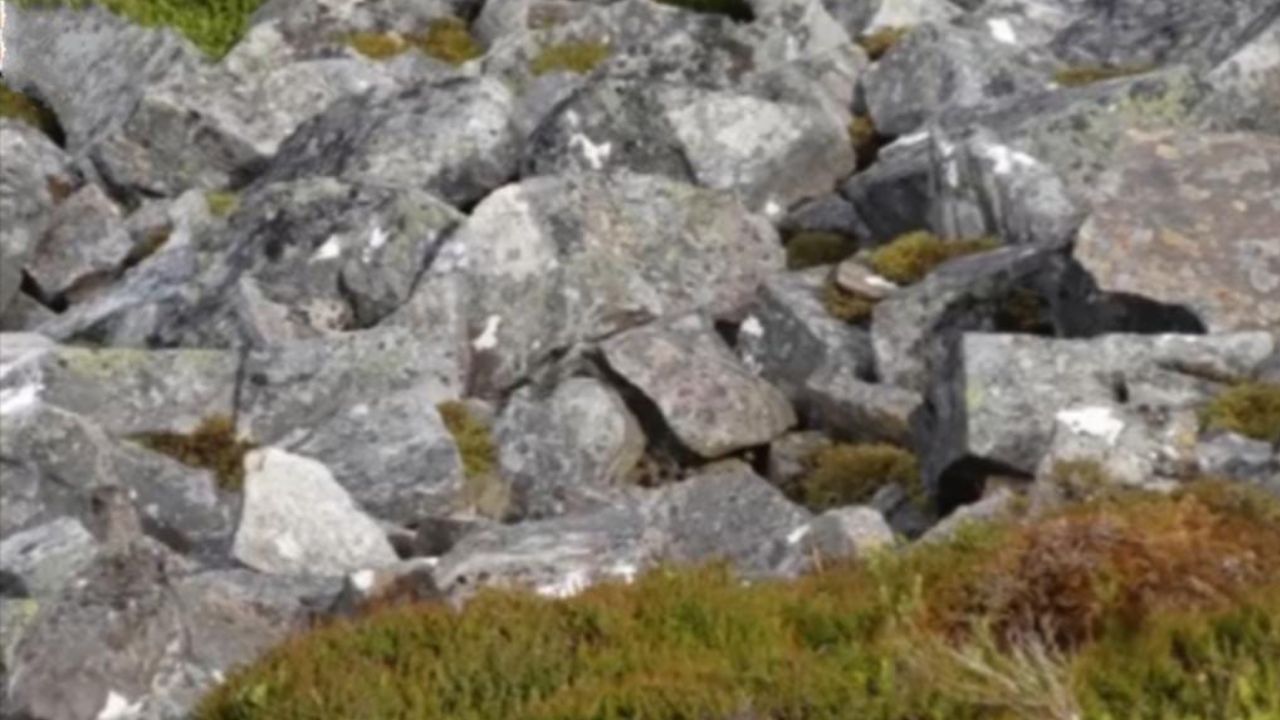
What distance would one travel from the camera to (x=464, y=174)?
81.8 ft

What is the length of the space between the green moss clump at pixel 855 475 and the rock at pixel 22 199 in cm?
876

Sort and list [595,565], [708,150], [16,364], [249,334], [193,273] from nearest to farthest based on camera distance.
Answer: [595,565] → [16,364] → [249,334] → [193,273] → [708,150]

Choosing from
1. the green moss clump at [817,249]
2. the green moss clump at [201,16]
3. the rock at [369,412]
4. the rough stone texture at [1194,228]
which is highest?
the rough stone texture at [1194,228]

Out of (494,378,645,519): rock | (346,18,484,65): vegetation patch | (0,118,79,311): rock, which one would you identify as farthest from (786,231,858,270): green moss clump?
(346,18,484,65): vegetation patch

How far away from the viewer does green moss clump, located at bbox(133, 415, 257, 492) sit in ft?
63.0

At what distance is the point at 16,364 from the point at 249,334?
2.00 metres

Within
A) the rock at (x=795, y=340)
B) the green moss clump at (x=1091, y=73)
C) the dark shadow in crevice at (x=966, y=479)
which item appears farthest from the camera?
the green moss clump at (x=1091, y=73)

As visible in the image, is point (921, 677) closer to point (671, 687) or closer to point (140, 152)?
point (671, 687)

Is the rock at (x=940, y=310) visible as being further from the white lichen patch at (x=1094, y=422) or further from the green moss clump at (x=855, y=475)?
the white lichen patch at (x=1094, y=422)

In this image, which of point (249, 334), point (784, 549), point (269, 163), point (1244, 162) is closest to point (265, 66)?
point (269, 163)

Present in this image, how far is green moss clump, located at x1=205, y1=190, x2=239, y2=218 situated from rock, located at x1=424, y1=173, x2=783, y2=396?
4430mm

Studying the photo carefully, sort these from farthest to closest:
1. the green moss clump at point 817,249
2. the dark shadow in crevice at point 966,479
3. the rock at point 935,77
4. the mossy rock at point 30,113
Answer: the mossy rock at point 30,113 → the rock at point 935,77 → the green moss clump at point 817,249 → the dark shadow in crevice at point 966,479

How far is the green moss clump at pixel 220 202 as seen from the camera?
25719 millimetres

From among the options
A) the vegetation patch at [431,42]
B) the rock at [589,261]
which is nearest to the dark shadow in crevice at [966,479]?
the rock at [589,261]
